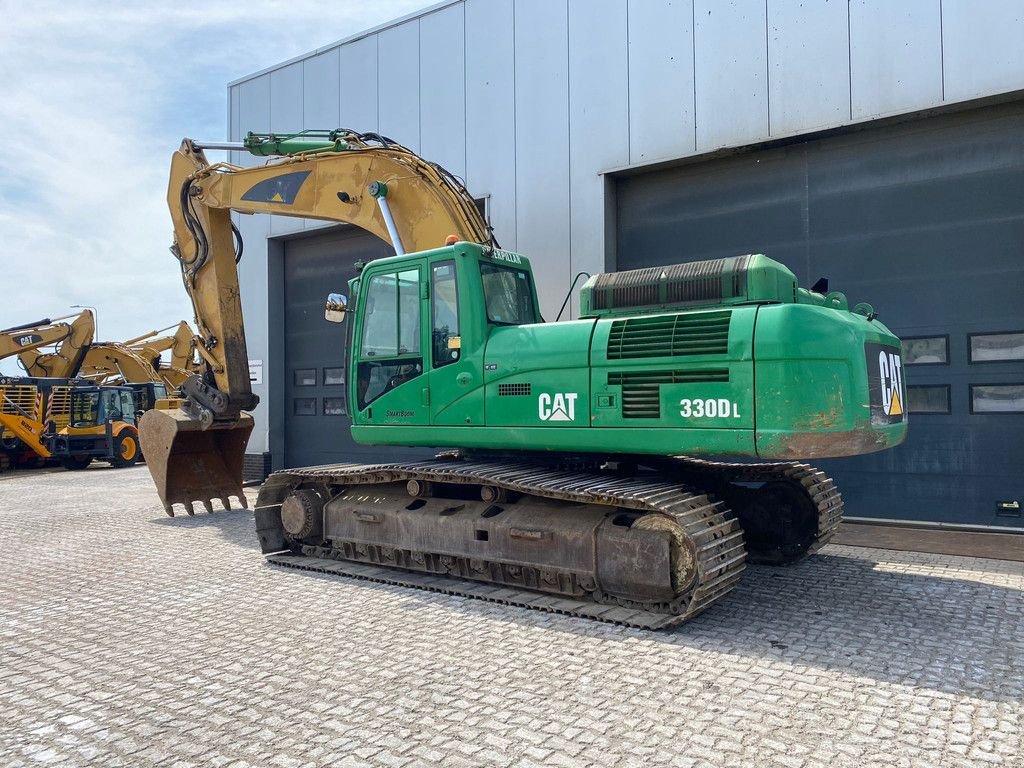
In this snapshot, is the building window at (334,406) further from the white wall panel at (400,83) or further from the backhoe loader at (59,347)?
the backhoe loader at (59,347)

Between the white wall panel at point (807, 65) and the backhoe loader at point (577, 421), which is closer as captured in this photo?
the backhoe loader at point (577, 421)

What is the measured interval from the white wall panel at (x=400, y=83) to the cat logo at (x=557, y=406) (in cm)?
764

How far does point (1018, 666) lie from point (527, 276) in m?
4.83

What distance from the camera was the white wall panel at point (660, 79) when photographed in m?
10.1

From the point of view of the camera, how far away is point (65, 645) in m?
5.17

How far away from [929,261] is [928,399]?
5.20 ft

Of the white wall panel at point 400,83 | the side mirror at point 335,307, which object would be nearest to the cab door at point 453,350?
the side mirror at point 335,307

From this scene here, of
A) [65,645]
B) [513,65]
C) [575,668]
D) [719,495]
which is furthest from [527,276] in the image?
[513,65]

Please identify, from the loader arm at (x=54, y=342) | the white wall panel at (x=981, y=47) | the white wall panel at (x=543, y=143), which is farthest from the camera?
the loader arm at (x=54, y=342)

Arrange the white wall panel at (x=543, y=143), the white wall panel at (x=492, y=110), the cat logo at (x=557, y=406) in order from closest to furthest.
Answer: the cat logo at (x=557, y=406)
the white wall panel at (x=543, y=143)
the white wall panel at (x=492, y=110)

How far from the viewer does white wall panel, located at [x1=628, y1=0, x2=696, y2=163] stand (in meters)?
10.1

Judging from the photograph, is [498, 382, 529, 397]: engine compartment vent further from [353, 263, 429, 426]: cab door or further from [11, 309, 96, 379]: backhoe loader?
[11, 309, 96, 379]: backhoe loader

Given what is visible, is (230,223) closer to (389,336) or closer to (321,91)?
(321,91)

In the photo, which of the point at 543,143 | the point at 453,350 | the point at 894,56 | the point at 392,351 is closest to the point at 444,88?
the point at 543,143
